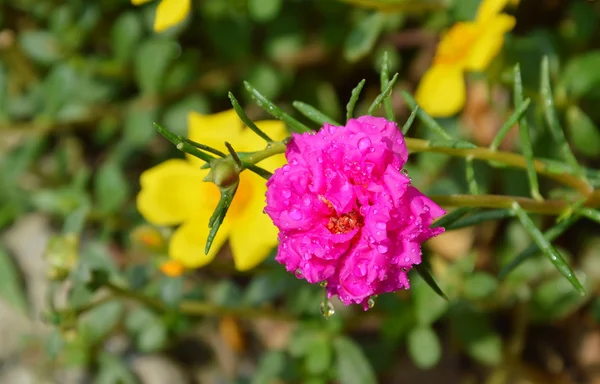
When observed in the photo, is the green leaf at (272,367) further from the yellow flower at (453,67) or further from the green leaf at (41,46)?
the green leaf at (41,46)

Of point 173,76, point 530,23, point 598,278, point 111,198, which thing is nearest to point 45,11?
point 173,76

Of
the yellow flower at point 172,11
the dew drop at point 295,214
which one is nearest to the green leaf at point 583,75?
the yellow flower at point 172,11

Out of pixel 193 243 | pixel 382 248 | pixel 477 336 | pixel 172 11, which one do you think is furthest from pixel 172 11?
pixel 477 336

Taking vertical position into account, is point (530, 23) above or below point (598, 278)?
above

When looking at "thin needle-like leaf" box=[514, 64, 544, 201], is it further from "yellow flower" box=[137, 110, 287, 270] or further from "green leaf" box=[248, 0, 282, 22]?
"green leaf" box=[248, 0, 282, 22]

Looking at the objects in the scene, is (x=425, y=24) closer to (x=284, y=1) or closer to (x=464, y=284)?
(x=284, y=1)

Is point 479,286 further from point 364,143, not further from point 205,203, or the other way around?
point 364,143

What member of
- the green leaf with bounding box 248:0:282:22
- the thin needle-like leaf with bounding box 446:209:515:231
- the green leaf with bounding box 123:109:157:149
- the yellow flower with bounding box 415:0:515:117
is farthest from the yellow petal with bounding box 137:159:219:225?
the thin needle-like leaf with bounding box 446:209:515:231
